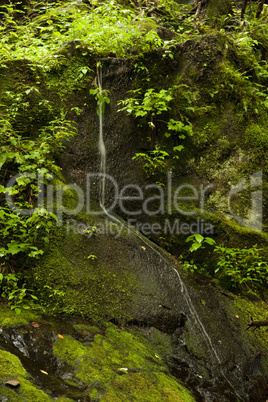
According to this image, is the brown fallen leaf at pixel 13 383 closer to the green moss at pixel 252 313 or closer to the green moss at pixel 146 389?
the green moss at pixel 146 389

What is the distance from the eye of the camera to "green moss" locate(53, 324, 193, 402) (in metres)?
2.64

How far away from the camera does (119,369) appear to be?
2.94 metres

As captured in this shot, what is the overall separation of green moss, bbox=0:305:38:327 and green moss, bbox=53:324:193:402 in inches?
16.1

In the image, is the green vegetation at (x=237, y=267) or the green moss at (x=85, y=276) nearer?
the green moss at (x=85, y=276)

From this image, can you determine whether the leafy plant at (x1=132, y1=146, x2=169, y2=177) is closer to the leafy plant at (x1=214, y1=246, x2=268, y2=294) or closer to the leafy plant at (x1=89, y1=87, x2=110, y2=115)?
the leafy plant at (x1=89, y1=87, x2=110, y2=115)

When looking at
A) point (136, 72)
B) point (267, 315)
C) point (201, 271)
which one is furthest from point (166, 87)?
point (267, 315)

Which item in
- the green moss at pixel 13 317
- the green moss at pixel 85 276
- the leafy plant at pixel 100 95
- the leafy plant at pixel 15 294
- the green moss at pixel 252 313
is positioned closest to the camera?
the green moss at pixel 13 317

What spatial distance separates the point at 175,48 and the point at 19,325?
18.4ft

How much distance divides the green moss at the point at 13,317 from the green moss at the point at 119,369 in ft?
1.34

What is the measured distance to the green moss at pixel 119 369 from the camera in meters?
2.64

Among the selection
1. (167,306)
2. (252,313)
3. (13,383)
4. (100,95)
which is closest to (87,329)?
(167,306)

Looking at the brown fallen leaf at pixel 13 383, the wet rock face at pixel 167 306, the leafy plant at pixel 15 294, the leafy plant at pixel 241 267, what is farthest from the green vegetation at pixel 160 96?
the brown fallen leaf at pixel 13 383

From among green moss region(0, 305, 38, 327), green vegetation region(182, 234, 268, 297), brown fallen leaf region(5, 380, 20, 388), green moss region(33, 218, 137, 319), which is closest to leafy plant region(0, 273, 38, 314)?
green moss region(0, 305, 38, 327)

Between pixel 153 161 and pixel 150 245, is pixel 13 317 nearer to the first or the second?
pixel 150 245
